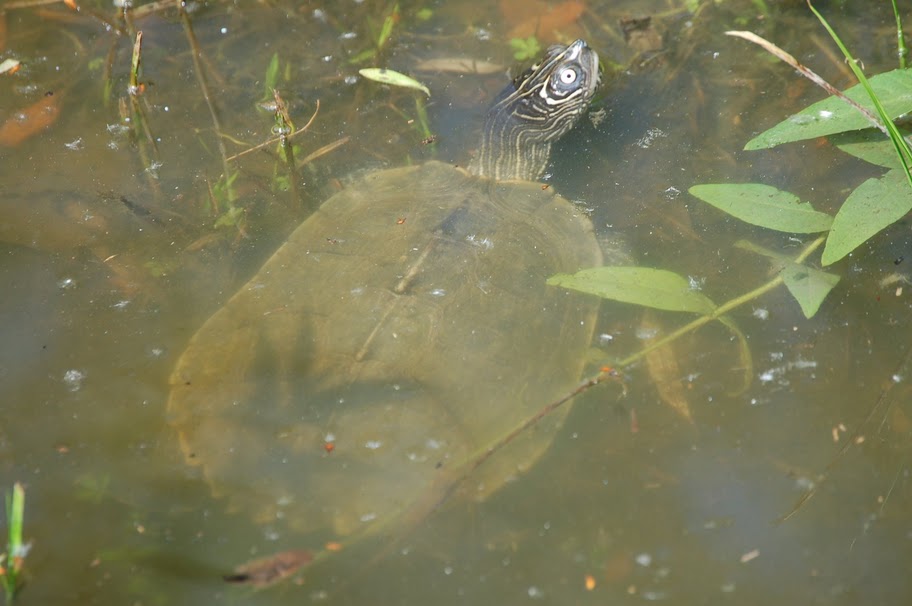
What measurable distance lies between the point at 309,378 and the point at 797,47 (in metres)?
2.38

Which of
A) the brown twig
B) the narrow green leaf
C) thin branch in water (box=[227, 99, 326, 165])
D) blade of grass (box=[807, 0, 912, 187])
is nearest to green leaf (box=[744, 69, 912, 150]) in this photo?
blade of grass (box=[807, 0, 912, 187])

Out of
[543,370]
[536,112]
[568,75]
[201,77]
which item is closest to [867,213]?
[543,370]

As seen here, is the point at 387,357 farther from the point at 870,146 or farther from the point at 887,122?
the point at 870,146

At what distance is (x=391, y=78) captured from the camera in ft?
10.0

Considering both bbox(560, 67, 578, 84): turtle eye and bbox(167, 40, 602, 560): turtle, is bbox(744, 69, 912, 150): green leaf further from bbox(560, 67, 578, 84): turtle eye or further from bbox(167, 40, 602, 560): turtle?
bbox(560, 67, 578, 84): turtle eye

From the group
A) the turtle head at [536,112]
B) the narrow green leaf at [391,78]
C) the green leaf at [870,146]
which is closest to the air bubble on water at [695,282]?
the green leaf at [870,146]

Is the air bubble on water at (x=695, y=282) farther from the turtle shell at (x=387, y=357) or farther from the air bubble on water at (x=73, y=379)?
the air bubble on water at (x=73, y=379)

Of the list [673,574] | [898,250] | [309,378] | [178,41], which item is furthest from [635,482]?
[178,41]

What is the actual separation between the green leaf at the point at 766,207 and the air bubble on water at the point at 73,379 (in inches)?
74.4

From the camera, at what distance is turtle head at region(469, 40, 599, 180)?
2951 millimetres

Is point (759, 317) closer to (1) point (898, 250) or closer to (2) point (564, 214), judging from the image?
(1) point (898, 250)

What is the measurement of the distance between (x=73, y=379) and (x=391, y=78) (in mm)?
1624

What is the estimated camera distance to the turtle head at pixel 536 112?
2951 millimetres

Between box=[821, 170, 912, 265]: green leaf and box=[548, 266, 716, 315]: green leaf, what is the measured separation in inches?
14.4
